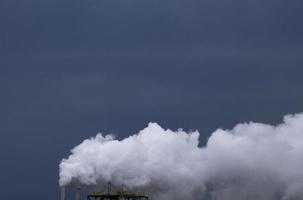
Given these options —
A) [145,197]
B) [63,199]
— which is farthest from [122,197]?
[63,199]

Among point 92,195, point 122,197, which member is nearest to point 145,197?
point 122,197

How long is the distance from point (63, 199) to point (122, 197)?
1572 cm

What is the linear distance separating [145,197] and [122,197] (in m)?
5.32

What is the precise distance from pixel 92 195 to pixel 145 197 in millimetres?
12148

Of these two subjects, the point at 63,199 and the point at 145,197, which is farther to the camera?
the point at 145,197

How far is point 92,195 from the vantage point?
10031cm

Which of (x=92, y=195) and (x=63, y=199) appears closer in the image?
(x=63, y=199)

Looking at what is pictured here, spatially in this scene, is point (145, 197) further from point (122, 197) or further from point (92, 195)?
point (92, 195)

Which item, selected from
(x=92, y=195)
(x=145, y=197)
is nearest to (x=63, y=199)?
(x=92, y=195)

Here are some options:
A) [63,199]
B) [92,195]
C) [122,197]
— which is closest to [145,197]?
[122,197]

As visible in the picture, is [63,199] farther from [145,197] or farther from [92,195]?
[145,197]

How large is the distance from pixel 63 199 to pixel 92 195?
12.2 metres

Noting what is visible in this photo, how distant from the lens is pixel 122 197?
99.9 metres

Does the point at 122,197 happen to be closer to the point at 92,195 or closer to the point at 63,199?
the point at 92,195
